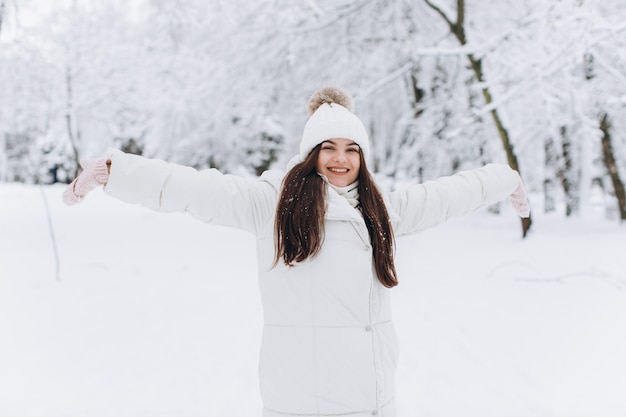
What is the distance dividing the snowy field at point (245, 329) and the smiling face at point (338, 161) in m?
2.30

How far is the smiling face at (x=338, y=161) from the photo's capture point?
1.93 meters

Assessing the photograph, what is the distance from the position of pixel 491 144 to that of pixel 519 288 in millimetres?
6118

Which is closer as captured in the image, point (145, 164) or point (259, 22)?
point (145, 164)

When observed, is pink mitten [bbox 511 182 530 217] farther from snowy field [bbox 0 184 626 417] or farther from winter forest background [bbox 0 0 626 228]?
winter forest background [bbox 0 0 626 228]

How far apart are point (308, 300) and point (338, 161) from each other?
0.52 meters

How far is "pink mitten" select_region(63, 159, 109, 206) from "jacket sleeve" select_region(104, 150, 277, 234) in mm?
28

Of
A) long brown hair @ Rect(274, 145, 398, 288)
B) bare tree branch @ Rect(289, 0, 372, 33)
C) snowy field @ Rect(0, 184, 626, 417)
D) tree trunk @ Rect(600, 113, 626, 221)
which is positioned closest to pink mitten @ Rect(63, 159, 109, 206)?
long brown hair @ Rect(274, 145, 398, 288)

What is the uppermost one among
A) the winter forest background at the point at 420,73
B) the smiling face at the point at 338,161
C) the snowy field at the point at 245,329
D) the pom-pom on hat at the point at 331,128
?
the winter forest background at the point at 420,73

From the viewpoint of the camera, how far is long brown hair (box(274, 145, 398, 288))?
5.81ft

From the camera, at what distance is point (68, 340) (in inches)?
190

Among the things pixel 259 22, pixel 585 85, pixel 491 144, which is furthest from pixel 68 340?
pixel 491 144

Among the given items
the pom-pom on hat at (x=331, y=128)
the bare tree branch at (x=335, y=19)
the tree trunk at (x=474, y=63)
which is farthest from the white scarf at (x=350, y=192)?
the bare tree branch at (x=335, y=19)

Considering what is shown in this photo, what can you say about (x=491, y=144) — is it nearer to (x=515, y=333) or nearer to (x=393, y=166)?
(x=393, y=166)

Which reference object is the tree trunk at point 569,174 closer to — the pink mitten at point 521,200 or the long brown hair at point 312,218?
the pink mitten at point 521,200
